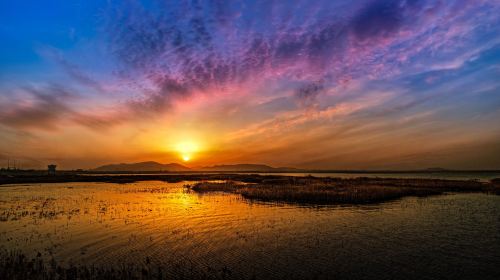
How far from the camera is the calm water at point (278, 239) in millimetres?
16781

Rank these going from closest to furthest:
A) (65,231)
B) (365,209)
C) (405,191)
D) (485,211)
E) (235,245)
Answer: (235,245)
(65,231)
(485,211)
(365,209)
(405,191)

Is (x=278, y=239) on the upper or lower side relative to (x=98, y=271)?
lower

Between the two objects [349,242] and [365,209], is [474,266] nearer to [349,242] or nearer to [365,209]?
[349,242]

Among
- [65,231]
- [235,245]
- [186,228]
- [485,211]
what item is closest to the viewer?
[235,245]

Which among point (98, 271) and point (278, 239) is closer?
point (98, 271)

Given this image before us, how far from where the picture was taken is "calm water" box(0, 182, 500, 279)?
16781 mm

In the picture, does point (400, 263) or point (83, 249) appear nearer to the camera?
point (400, 263)

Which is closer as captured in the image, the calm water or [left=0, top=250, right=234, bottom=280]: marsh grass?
[left=0, top=250, right=234, bottom=280]: marsh grass

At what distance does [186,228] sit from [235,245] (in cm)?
714

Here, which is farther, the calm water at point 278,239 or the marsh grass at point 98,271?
the calm water at point 278,239

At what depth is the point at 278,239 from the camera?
74.7 ft

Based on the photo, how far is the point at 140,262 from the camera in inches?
679

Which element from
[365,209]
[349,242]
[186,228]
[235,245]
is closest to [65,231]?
[186,228]

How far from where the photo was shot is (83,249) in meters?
19.8
